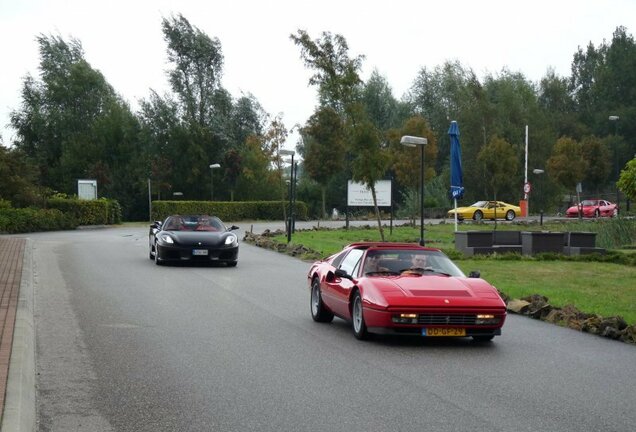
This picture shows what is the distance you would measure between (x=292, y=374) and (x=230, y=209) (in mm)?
61455

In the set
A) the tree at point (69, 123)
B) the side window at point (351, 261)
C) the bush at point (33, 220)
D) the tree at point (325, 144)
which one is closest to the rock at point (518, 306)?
the side window at point (351, 261)

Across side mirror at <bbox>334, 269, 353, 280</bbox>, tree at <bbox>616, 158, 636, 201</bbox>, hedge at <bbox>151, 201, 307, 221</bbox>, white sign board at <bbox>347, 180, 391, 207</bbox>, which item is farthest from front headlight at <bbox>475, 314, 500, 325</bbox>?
hedge at <bbox>151, 201, 307, 221</bbox>

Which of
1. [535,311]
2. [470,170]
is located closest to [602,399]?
[535,311]

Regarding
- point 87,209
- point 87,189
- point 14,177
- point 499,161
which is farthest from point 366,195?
point 14,177

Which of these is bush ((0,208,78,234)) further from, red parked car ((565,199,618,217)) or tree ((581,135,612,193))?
tree ((581,135,612,193))

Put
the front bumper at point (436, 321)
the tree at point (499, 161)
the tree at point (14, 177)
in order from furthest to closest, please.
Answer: the tree at point (499, 161), the tree at point (14, 177), the front bumper at point (436, 321)

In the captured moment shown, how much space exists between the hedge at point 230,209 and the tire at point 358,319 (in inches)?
2119

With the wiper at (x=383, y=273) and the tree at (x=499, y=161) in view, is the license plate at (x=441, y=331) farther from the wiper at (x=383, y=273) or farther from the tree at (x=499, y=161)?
the tree at (x=499, y=161)

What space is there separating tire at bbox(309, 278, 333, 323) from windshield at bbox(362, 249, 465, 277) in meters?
1.34

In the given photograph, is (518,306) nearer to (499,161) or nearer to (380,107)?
(499,161)

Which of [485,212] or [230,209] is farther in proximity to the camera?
[230,209]

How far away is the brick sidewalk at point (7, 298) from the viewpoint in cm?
859

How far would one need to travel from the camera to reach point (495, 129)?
82.8 m

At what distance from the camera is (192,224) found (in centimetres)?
2622
